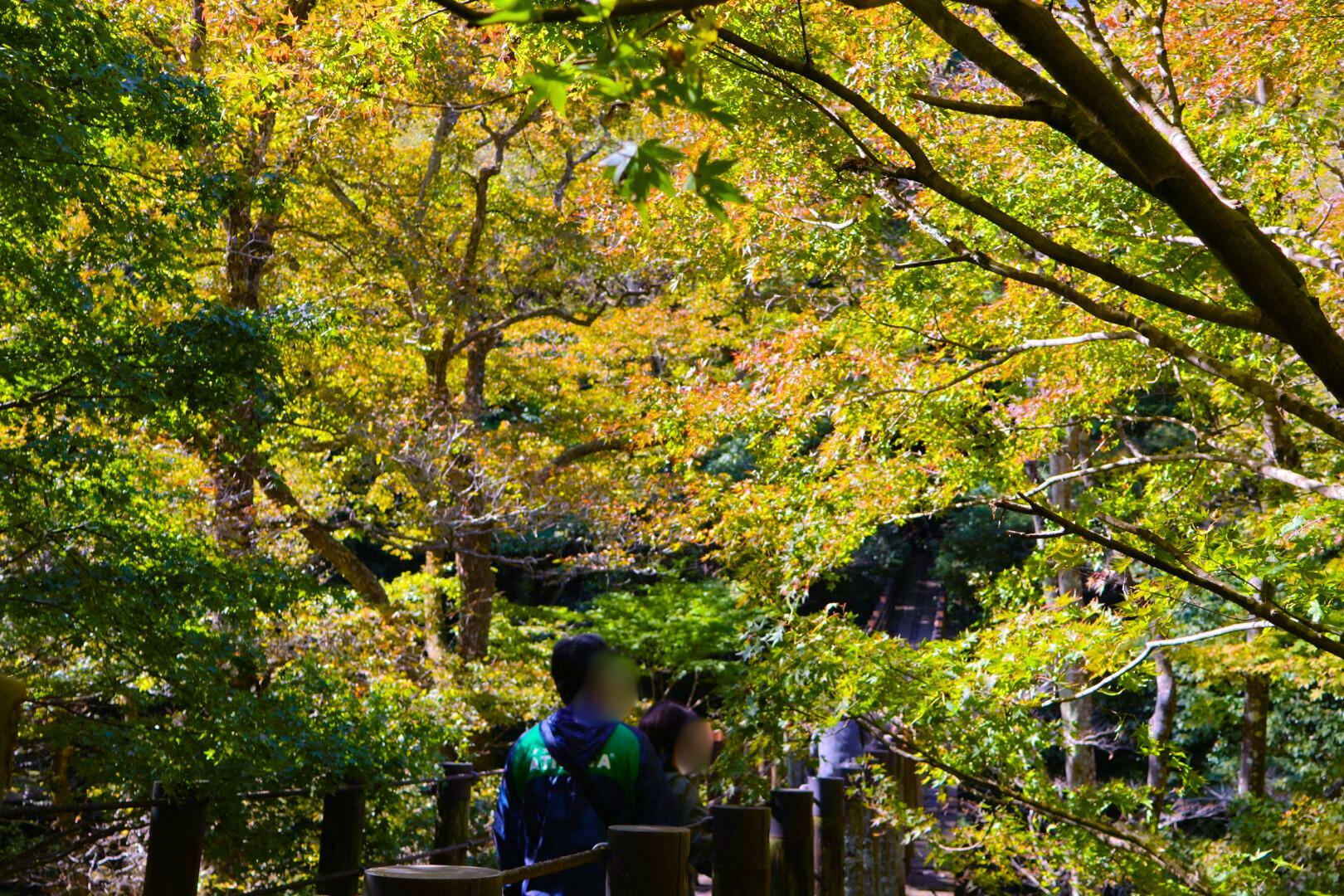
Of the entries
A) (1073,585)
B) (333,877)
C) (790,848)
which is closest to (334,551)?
(1073,585)

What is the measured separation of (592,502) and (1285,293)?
866 centimetres

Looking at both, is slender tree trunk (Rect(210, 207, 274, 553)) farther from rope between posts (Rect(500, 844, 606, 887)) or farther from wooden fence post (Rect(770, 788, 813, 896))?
rope between posts (Rect(500, 844, 606, 887))

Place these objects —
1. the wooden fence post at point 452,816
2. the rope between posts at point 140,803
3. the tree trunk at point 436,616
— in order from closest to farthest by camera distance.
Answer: the rope between posts at point 140,803 < the wooden fence post at point 452,816 < the tree trunk at point 436,616

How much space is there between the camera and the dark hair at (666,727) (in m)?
3.04

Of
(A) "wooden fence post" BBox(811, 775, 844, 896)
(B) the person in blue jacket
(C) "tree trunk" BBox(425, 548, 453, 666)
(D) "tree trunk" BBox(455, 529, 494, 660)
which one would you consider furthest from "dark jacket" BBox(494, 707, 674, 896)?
(D) "tree trunk" BBox(455, 529, 494, 660)

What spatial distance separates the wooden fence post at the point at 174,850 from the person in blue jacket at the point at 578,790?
951 mm

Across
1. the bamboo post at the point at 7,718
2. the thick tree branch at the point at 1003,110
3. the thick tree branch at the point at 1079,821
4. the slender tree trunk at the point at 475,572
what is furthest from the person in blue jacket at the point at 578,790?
the slender tree trunk at the point at 475,572

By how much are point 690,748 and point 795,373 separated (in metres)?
3.20

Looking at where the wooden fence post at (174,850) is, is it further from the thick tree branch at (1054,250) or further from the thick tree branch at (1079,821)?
the thick tree branch at (1079,821)

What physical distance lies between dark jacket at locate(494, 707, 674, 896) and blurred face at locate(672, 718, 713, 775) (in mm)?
359

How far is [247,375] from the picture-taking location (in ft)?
13.8

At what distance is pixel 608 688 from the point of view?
281cm

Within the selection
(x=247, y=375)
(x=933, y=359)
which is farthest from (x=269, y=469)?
(x=933, y=359)

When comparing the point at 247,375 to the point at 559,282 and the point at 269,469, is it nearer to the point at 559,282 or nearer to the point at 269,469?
the point at 269,469
